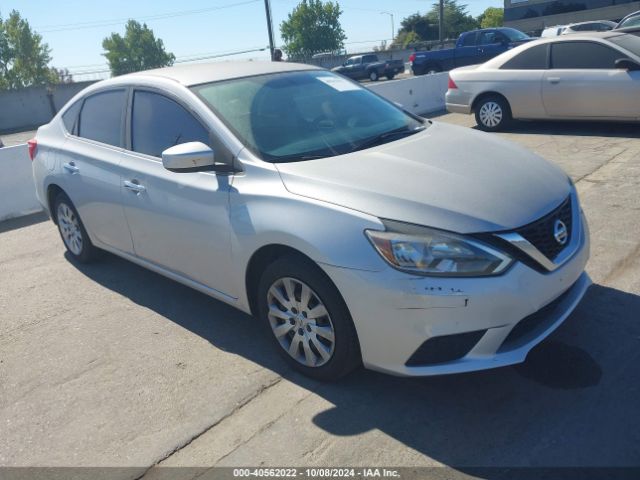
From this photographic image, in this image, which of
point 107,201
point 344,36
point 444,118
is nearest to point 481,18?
point 344,36

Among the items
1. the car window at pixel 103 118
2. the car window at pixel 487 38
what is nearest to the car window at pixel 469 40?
the car window at pixel 487 38

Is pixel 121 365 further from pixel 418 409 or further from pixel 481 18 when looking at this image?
pixel 481 18

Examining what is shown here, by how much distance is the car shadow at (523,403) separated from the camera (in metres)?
2.56

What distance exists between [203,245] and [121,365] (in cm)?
94

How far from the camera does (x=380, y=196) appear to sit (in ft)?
9.42

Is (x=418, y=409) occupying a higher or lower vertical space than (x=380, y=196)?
lower

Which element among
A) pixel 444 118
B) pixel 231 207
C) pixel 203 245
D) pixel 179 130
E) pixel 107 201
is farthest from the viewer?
pixel 444 118

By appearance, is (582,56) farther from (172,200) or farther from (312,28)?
(312,28)

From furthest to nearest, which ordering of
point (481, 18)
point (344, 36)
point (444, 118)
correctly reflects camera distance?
1. point (344, 36)
2. point (481, 18)
3. point (444, 118)

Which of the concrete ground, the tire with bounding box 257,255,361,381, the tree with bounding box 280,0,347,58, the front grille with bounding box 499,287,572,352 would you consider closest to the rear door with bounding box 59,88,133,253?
the concrete ground

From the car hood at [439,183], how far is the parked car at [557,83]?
5.73 meters

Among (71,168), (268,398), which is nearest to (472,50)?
(71,168)

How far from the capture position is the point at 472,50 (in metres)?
21.6

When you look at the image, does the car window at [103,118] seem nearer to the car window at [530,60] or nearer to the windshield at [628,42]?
the car window at [530,60]
